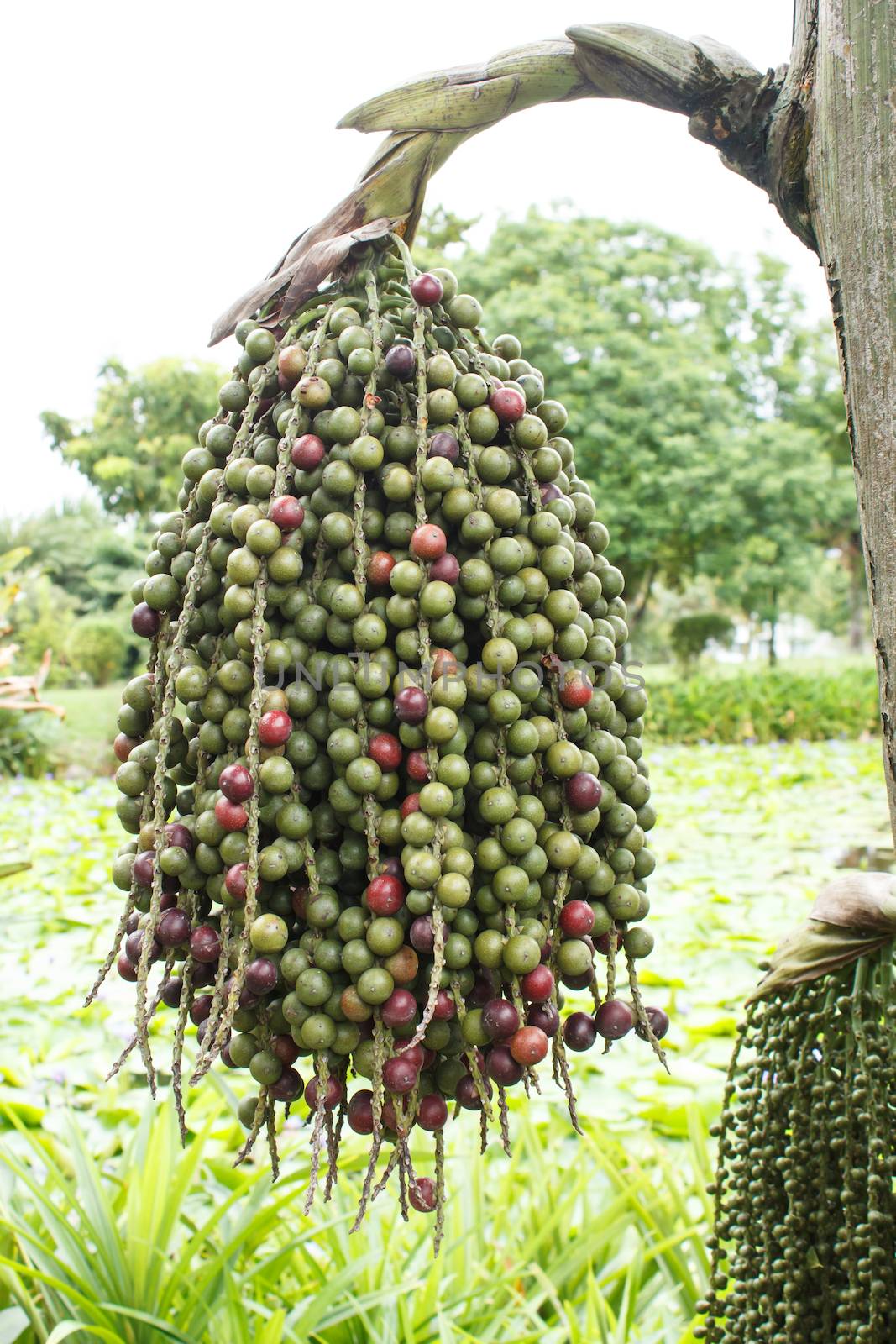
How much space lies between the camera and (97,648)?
13.5 metres

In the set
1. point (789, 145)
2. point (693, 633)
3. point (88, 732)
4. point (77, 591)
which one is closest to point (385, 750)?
point (789, 145)

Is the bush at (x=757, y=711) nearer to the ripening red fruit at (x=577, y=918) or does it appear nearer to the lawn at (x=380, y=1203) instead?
the lawn at (x=380, y=1203)

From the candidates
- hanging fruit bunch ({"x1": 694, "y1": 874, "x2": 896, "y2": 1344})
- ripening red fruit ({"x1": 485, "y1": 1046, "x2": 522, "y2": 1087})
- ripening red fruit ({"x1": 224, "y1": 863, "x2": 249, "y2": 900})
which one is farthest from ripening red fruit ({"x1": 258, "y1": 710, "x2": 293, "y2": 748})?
hanging fruit bunch ({"x1": 694, "y1": 874, "x2": 896, "y2": 1344})

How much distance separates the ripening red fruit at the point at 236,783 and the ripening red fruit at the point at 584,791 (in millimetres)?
312

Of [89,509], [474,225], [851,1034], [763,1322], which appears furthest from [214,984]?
[89,509]

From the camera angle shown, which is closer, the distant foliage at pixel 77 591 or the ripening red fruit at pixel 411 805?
the ripening red fruit at pixel 411 805

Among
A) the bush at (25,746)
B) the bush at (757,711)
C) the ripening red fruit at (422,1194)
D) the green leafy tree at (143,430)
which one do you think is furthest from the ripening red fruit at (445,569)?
the green leafy tree at (143,430)

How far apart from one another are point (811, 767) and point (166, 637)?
842 centimetres

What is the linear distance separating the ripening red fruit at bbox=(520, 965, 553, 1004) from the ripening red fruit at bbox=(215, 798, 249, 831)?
0.30 metres

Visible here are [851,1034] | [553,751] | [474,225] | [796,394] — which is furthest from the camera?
[796,394]

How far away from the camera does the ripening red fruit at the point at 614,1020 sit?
101cm

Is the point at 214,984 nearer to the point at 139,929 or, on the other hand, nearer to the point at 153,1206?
the point at 139,929

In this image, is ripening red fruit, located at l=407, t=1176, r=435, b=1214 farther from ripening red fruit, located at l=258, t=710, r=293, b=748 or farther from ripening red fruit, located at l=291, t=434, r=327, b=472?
ripening red fruit, located at l=291, t=434, r=327, b=472

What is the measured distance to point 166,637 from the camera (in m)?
1.07
